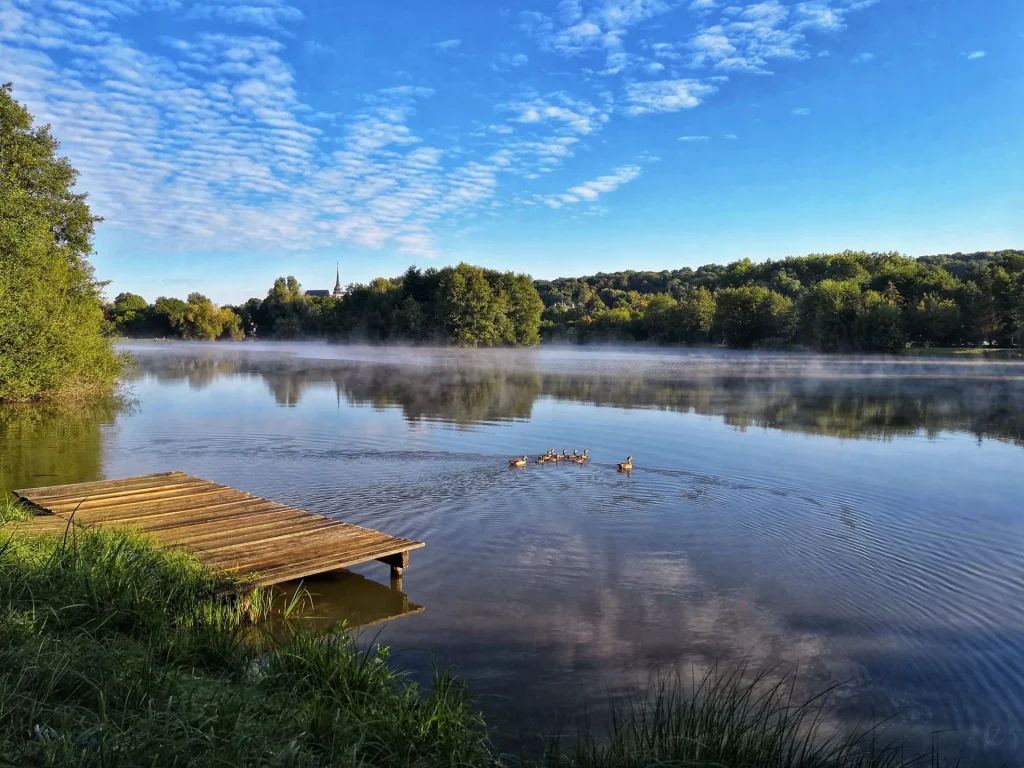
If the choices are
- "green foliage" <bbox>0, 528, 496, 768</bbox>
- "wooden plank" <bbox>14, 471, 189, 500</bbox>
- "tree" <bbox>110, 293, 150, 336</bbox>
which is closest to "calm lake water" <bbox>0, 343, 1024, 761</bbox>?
"green foliage" <bbox>0, 528, 496, 768</bbox>

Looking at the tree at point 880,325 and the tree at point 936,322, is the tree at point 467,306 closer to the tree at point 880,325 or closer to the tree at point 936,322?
the tree at point 880,325

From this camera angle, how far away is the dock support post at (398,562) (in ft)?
26.9

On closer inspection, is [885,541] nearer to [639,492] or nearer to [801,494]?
A: [801,494]

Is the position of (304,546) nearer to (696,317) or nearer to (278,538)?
(278,538)

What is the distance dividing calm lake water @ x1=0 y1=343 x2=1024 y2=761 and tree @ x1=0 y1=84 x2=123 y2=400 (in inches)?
67.8

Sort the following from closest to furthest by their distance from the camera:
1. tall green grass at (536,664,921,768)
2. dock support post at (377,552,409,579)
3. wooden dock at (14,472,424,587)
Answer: tall green grass at (536,664,921,768), wooden dock at (14,472,424,587), dock support post at (377,552,409,579)

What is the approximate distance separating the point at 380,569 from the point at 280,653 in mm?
3698

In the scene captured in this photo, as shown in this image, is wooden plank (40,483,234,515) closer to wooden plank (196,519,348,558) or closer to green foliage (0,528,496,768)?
wooden plank (196,519,348,558)

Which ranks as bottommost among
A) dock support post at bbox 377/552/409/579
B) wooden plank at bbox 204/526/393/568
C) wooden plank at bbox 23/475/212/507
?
dock support post at bbox 377/552/409/579

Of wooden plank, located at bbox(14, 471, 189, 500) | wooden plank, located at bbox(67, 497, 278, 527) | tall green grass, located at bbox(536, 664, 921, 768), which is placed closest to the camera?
tall green grass, located at bbox(536, 664, 921, 768)

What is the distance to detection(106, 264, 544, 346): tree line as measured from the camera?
300 feet

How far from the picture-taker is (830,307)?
262 ft

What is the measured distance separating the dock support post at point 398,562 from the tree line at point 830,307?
71026 mm

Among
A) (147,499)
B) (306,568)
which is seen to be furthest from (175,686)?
(147,499)
